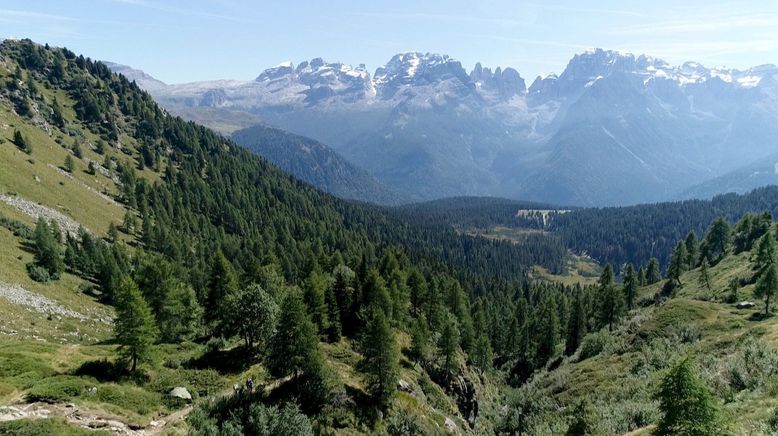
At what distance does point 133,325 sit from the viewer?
44875 millimetres

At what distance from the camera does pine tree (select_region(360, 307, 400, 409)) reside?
51375 mm

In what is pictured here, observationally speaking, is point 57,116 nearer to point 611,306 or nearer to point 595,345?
point 595,345

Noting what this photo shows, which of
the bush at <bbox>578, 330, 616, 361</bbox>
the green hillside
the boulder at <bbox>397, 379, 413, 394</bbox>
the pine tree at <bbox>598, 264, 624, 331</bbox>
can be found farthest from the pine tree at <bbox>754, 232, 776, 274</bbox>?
the boulder at <bbox>397, 379, 413, 394</bbox>

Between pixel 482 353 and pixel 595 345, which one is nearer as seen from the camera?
pixel 595 345

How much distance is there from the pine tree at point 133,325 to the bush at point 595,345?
73144mm

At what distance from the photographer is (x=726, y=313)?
2803 inches

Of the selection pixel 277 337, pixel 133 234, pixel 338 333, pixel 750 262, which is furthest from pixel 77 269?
pixel 750 262

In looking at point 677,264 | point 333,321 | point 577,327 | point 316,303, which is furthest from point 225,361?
point 677,264

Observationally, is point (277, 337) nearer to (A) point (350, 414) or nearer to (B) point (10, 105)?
(A) point (350, 414)

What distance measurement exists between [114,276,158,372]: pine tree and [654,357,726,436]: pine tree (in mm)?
46307

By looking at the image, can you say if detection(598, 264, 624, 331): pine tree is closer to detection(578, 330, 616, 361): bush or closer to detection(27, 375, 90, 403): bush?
detection(578, 330, 616, 361): bush

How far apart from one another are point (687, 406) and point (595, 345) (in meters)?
63.6

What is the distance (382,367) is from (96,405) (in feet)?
93.3

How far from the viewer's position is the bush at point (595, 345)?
80.3 metres
